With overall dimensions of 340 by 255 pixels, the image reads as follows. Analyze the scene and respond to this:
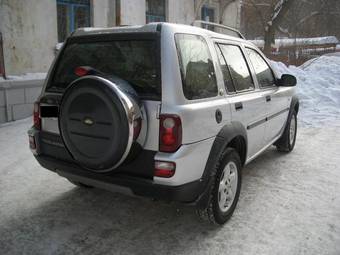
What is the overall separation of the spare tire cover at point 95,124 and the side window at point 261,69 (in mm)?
2172

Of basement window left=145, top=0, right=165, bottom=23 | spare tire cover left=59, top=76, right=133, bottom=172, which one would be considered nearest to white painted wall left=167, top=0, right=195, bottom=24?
basement window left=145, top=0, right=165, bottom=23

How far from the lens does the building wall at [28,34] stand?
8227mm

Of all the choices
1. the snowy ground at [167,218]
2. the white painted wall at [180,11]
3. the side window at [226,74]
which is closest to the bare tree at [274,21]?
the white painted wall at [180,11]

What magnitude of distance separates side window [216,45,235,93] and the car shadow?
46.9 inches

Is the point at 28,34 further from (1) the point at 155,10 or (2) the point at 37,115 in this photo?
(2) the point at 37,115

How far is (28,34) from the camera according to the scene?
28.7 ft

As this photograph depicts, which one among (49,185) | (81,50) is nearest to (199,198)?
(81,50)

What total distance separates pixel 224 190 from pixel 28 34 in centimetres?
719

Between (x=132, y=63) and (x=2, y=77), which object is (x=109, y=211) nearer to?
(x=132, y=63)

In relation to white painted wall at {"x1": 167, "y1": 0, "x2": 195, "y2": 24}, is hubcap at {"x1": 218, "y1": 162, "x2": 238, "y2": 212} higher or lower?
lower

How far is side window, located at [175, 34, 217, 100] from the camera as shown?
289 centimetres

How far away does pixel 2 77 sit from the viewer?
788 cm

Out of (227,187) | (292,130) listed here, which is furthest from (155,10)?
(227,187)

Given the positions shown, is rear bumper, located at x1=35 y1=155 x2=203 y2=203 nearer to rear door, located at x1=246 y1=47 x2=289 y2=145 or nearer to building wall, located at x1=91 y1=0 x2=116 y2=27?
rear door, located at x1=246 y1=47 x2=289 y2=145
